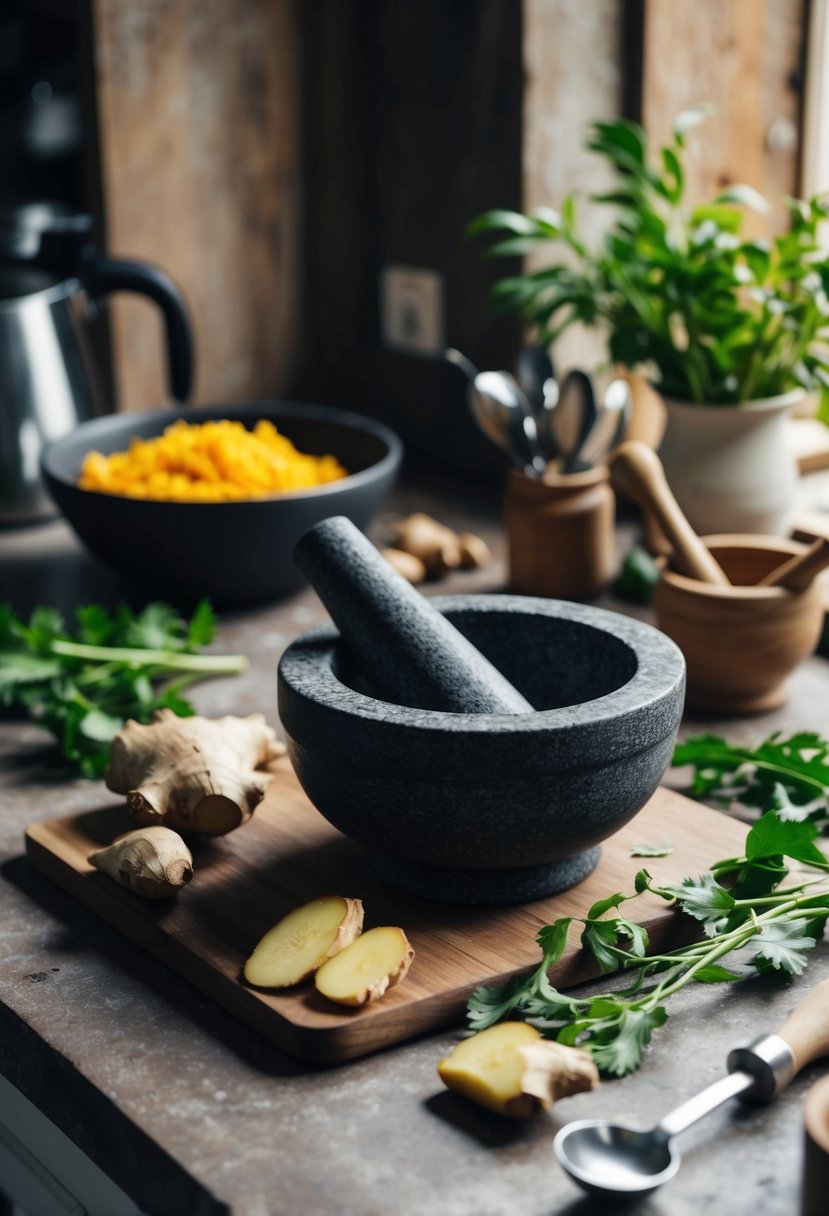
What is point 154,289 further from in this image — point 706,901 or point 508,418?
point 706,901

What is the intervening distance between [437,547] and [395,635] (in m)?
0.63

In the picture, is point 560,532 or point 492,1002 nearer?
point 492,1002

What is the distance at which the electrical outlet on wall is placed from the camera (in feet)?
6.44

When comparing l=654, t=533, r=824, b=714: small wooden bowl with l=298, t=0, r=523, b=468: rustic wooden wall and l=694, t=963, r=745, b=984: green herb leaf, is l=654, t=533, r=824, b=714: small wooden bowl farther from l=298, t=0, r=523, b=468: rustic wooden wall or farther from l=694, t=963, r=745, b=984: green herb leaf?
l=298, t=0, r=523, b=468: rustic wooden wall

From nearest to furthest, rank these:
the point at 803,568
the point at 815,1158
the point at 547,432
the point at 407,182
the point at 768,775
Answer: the point at 815,1158, the point at 768,775, the point at 803,568, the point at 547,432, the point at 407,182

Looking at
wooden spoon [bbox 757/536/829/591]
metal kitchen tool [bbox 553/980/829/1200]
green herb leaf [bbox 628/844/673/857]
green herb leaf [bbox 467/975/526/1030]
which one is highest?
wooden spoon [bbox 757/536/829/591]

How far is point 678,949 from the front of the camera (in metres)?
0.88

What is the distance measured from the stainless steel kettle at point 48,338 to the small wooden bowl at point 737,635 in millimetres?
747

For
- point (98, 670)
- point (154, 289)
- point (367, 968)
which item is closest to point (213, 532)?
point (98, 670)

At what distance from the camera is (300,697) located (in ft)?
2.85

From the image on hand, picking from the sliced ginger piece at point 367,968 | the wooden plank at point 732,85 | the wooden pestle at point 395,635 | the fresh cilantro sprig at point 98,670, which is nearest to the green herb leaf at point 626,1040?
the sliced ginger piece at point 367,968

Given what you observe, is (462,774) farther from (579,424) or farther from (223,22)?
(223,22)

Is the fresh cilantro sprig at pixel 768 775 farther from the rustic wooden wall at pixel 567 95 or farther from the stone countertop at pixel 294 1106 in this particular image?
the rustic wooden wall at pixel 567 95

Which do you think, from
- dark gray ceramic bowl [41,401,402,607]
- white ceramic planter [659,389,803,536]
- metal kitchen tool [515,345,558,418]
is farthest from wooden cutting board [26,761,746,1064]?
metal kitchen tool [515,345,558,418]
